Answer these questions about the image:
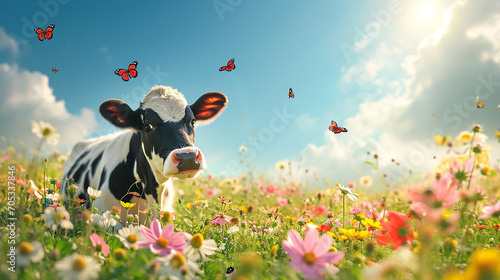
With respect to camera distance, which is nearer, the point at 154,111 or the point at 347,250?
the point at 347,250

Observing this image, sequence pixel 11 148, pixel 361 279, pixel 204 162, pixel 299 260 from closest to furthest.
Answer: pixel 361 279 < pixel 299 260 < pixel 204 162 < pixel 11 148

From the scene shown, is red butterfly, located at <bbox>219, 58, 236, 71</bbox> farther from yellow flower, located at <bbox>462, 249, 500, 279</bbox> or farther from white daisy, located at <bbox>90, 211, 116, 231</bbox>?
yellow flower, located at <bbox>462, 249, 500, 279</bbox>

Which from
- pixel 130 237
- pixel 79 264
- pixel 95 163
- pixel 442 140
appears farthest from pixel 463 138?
pixel 95 163

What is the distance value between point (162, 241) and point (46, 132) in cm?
120

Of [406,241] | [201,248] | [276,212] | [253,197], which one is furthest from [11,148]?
[406,241]

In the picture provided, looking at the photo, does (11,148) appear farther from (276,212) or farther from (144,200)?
(276,212)

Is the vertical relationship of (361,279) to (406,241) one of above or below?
below

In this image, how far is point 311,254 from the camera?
133cm

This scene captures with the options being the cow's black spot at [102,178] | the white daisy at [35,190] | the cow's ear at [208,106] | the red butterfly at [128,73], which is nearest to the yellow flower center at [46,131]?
the white daisy at [35,190]

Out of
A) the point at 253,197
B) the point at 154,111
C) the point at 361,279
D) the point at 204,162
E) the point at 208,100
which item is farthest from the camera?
the point at 253,197

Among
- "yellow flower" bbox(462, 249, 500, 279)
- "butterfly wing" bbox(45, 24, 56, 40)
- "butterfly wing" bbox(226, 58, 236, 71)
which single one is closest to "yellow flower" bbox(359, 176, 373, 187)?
"butterfly wing" bbox(226, 58, 236, 71)

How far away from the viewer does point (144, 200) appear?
341 centimetres

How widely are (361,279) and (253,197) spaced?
473cm

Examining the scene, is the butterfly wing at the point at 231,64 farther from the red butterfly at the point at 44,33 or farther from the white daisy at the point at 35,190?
the white daisy at the point at 35,190
